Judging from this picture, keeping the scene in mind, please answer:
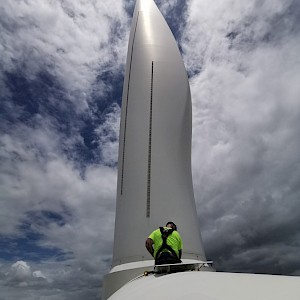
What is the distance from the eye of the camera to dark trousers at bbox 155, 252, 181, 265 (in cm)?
542

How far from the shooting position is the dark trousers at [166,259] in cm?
542

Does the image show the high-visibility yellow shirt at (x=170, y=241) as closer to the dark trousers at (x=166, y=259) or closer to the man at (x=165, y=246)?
the man at (x=165, y=246)

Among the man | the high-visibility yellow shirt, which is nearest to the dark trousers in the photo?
the man

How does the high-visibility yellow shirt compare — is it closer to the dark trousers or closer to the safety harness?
the safety harness

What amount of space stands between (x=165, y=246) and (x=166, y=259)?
0.24 meters

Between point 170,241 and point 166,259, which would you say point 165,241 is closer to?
point 170,241

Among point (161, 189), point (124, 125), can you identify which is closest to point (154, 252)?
point (161, 189)

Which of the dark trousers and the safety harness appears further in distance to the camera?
the safety harness

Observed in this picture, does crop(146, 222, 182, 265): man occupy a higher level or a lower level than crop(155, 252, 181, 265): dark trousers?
higher

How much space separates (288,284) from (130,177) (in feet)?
36.4

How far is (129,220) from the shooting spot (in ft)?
41.8

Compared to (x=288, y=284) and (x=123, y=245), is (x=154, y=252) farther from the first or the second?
(x=123, y=245)

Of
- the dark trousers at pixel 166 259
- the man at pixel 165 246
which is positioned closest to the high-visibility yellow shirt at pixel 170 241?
the man at pixel 165 246

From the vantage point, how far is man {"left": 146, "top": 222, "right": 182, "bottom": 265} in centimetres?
548
